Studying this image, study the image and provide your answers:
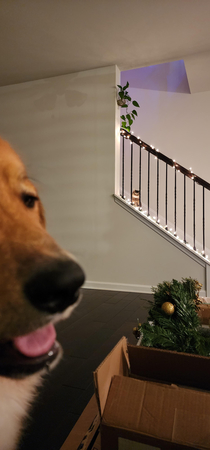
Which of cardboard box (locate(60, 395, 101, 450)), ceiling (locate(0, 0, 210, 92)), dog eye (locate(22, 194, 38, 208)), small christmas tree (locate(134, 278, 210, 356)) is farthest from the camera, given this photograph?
ceiling (locate(0, 0, 210, 92))

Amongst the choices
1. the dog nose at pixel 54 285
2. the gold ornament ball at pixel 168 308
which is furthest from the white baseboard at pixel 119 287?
the dog nose at pixel 54 285

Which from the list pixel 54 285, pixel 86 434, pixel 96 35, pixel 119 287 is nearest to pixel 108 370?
pixel 86 434

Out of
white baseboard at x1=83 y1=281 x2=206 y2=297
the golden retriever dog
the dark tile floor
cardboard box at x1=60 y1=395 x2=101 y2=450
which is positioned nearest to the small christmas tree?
the dark tile floor

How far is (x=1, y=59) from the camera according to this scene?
283 cm

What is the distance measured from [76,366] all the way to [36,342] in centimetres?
102

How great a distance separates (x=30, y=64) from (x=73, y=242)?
206 centimetres

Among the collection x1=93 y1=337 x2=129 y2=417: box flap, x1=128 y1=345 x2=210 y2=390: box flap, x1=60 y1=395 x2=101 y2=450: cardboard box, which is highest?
x1=93 y1=337 x2=129 y2=417: box flap

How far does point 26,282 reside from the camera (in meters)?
0.30

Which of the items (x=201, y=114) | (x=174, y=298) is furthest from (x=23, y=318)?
(x=201, y=114)

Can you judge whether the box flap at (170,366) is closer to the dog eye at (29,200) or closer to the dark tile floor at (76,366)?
the dark tile floor at (76,366)

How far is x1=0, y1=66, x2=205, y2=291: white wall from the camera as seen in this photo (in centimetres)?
298

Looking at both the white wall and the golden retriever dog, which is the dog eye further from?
the white wall

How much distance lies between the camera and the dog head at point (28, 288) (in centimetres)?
30

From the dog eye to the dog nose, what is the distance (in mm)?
162
